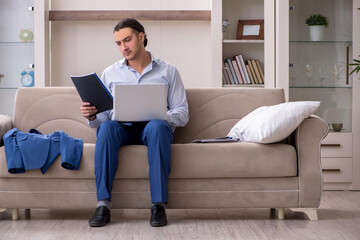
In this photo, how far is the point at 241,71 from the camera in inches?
177

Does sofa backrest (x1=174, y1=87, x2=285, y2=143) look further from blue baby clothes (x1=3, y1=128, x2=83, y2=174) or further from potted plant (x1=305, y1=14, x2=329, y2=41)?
potted plant (x1=305, y1=14, x2=329, y2=41)

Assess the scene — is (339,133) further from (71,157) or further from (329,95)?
(71,157)

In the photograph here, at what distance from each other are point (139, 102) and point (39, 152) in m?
0.57

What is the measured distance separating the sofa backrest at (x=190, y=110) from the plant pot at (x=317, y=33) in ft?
3.62

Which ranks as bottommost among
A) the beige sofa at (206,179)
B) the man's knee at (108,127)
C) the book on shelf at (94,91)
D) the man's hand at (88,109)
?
the beige sofa at (206,179)

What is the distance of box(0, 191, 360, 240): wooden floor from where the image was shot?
2.50 meters

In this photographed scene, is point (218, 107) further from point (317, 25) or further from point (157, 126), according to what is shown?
point (317, 25)

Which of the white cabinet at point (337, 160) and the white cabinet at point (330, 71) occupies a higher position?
the white cabinet at point (330, 71)

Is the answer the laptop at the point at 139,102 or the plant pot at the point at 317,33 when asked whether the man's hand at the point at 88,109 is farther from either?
the plant pot at the point at 317,33

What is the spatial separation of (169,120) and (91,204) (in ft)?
2.04

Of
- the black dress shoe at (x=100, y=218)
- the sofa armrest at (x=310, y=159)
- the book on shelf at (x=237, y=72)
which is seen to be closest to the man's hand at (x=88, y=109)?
the black dress shoe at (x=100, y=218)

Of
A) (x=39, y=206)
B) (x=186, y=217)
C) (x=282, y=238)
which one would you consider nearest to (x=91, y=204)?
(x=39, y=206)

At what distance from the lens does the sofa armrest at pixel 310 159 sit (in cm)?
286

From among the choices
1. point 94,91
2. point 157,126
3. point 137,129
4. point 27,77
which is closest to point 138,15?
point 27,77
